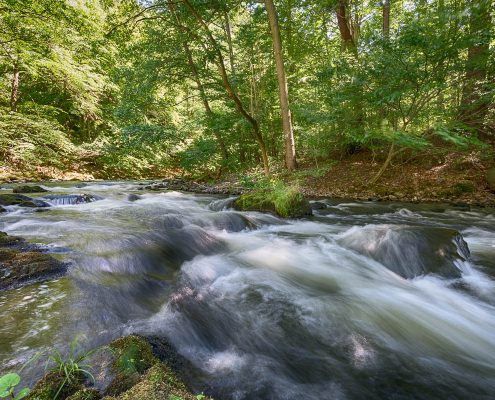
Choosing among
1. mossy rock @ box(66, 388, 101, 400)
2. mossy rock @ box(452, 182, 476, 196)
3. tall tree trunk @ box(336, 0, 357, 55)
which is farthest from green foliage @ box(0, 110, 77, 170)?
mossy rock @ box(452, 182, 476, 196)

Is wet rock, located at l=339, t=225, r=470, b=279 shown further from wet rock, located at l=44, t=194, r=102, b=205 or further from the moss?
wet rock, located at l=44, t=194, r=102, b=205

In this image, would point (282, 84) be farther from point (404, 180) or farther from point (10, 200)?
point (10, 200)

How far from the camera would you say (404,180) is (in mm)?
9617

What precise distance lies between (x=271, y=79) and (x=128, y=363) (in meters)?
13.2

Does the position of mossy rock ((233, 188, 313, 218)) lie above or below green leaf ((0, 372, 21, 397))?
below

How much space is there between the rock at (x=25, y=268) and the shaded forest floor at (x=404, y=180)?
7299mm

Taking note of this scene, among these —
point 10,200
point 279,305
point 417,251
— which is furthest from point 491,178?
point 10,200

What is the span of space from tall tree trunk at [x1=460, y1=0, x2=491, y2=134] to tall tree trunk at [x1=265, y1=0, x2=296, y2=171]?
5.06 meters

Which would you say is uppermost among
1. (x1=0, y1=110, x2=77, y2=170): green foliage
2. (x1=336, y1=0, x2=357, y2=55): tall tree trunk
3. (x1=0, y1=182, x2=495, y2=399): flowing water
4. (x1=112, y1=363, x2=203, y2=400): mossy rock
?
(x1=336, y1=0, x2=357, y2=55): tall tree trunk

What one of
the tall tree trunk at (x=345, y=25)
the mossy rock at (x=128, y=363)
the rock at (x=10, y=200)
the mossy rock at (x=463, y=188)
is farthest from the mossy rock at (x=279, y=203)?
the tall tree trunk at (x=345, y=25)

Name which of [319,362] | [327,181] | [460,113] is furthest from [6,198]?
[460,113]

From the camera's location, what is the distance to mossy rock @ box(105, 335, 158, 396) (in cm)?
142

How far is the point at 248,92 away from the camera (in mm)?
Answer: 13062

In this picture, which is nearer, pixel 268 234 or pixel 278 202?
pixel 268 234
